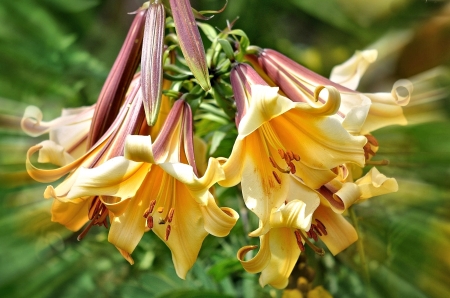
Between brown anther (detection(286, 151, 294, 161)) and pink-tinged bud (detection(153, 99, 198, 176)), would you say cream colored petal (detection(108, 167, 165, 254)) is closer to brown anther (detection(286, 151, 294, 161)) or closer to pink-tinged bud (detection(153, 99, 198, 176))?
pink-tinged bud (detection(153, 99, 198, 176))

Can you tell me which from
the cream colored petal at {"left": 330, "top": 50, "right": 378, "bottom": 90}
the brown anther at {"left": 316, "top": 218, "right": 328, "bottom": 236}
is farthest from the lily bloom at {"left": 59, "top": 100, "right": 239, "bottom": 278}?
the cream colored petal at {"left": 330, "top": 50, "right": 378, "bottom": 90}

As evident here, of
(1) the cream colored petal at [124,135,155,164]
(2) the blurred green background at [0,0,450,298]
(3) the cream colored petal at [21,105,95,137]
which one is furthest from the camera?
(2) the blurred green background at [0,0,450,298]

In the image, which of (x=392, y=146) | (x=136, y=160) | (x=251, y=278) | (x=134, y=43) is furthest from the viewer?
(x=392, y=146)

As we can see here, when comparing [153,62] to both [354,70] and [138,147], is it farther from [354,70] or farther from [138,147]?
[354,70]

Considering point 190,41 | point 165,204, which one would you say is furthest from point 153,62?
point 165,204

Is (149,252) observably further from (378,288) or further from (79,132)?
(378,288)

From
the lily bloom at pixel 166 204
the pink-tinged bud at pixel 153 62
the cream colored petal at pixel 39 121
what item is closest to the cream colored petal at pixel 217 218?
the lily bloom at pixel 166 204

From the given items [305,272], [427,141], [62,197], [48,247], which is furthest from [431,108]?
[48,247]
